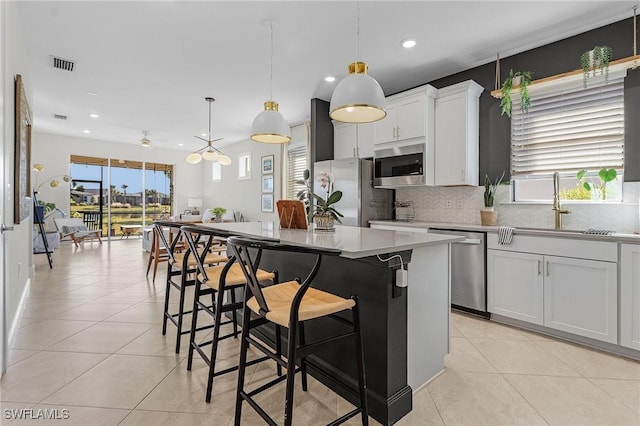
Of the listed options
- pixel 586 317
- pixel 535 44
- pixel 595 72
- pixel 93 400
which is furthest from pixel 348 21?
pixel 93 400

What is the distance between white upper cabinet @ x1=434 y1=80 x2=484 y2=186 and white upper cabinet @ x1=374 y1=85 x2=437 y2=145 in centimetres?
14

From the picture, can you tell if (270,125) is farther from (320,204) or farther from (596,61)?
(596,61)

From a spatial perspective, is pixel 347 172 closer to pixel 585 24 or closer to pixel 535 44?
pixel 535 44

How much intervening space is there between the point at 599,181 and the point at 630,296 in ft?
3.82

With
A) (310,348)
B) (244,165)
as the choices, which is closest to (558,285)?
(310,348)

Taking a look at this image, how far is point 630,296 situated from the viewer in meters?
2.40

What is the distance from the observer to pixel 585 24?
9.91ft

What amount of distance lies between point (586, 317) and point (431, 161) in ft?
7.00

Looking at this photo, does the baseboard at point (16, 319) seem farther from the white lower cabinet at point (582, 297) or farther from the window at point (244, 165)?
the window at point (244, 165)

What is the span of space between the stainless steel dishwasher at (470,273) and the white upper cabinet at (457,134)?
2.60 feet

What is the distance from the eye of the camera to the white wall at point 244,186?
750cm

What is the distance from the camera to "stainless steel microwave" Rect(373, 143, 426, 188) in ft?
13.1

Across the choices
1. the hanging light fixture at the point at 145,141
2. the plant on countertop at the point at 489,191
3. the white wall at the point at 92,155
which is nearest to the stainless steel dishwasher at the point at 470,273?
the plant on countertop at the point at 489,191

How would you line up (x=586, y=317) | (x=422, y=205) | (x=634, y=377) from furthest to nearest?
(x=422, y=205) < (x=586, y=317) < (x=634, y=377)
